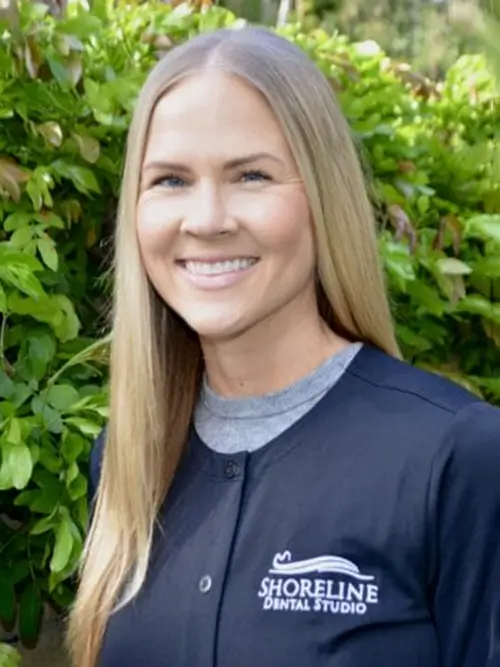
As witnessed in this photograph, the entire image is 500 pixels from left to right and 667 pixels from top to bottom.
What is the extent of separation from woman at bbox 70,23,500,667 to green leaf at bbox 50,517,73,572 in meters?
0.15

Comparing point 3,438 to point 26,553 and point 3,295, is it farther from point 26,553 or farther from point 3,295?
point 26,553

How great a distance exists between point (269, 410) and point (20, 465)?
42 centimetres

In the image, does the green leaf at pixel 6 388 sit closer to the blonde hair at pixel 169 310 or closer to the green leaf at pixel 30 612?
the blonde hair at pixel 169 310

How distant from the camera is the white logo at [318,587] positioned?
61.1 inches

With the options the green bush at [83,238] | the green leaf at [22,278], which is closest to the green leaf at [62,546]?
the green bush at [83,238]

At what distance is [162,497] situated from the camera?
186cm

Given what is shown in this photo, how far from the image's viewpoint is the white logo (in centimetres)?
155

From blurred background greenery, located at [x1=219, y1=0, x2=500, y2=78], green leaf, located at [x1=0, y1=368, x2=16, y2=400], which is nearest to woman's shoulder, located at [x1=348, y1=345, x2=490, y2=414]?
green leaf, located at [x1=0, y1=368, x2=16, y2=400]

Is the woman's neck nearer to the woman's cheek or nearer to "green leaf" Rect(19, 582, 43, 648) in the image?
the woman's cheek

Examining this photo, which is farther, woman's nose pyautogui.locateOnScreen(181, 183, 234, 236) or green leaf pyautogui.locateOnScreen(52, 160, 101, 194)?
green leaf pyautogui.locateOnScreen(52, 160, 101, 194)

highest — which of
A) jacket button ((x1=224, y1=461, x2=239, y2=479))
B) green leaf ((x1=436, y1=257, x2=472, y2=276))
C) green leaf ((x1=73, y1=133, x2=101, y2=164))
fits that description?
green leaf ((x1=73, y1=133, x2=101, y2=164))

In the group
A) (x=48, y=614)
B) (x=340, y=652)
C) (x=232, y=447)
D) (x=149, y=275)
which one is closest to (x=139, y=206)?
(x=149, y=275)

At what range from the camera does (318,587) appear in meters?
1.58

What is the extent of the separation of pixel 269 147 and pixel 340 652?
2.02 feet
